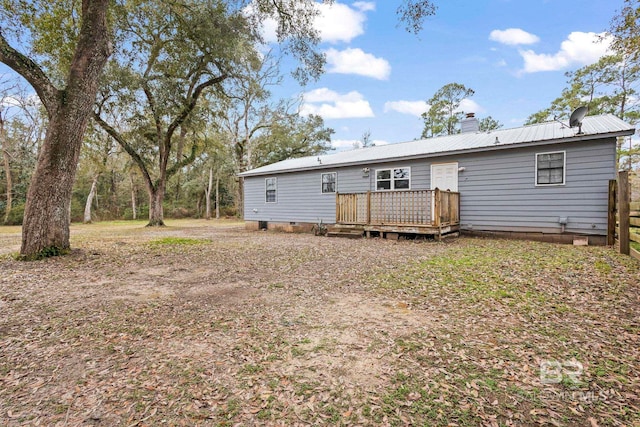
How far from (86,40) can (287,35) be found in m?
5.56

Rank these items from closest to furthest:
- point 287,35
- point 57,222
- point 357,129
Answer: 1. point 57,222
2. point 287,35
3. point 357,129

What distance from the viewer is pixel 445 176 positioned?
10.4 metres

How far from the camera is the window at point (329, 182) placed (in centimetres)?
1289

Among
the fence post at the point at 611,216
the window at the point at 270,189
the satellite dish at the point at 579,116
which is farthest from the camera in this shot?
the window at the point at 270,189

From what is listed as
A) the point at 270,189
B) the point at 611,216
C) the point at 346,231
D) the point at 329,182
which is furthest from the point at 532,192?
the point at 270,189

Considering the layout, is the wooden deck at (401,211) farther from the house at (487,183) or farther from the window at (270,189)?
the window at (270,189)

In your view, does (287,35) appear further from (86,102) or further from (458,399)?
(458,399)

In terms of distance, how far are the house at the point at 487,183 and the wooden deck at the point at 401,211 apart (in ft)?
0.10

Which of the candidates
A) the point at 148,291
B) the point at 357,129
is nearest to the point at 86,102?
the point at 148,291

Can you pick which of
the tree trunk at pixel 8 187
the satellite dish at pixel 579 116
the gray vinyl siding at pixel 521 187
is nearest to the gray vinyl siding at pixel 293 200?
the gray vinyl siding at pixel 521 187

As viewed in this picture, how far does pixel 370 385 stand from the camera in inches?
86.4

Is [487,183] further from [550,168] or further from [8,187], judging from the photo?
[8,187]

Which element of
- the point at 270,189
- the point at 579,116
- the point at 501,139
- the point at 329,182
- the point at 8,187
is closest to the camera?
the point at 579,116

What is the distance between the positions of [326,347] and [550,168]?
9.02 metres
